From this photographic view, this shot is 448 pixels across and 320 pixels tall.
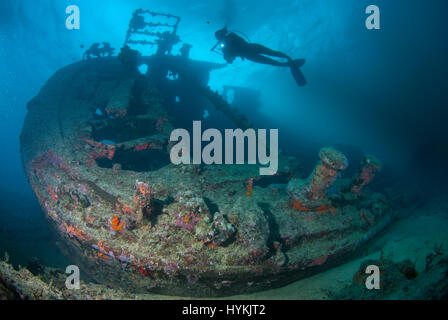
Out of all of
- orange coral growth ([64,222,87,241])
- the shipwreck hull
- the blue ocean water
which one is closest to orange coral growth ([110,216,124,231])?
the shipwreck hull

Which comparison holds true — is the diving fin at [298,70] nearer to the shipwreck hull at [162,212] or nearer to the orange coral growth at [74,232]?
the shipwreck hull at [162,212]

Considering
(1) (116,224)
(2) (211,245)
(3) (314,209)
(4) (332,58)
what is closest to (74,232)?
(1) (116,224)

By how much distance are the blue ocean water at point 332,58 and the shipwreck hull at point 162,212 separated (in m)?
3.76

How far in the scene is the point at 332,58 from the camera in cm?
2564

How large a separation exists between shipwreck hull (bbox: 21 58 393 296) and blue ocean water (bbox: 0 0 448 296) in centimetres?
376

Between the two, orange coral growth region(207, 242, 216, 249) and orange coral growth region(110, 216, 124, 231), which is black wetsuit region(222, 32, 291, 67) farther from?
orange coral growth region(207, 242, 216, 249)

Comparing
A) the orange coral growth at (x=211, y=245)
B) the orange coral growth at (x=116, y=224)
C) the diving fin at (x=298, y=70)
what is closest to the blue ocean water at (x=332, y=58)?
the orange coral growth at (x=116, y=224)

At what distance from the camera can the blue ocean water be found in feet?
43.2

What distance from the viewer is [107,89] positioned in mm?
7367

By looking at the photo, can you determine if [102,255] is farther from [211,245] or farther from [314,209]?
[314,209]

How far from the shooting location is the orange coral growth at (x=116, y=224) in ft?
11.2
